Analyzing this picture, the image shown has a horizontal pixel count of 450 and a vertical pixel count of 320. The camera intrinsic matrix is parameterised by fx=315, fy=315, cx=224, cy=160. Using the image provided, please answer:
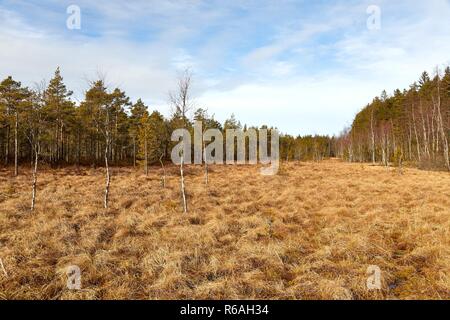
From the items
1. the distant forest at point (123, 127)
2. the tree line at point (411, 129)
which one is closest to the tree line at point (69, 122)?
the distant forest at point (123, 127)

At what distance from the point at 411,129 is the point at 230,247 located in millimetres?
50549

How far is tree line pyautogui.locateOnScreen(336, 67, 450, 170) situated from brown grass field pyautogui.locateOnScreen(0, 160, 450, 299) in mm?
20194

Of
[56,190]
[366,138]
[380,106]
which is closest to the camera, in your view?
[56,190]

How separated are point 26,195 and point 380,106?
227 feet

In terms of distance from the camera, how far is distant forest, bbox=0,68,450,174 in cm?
1861

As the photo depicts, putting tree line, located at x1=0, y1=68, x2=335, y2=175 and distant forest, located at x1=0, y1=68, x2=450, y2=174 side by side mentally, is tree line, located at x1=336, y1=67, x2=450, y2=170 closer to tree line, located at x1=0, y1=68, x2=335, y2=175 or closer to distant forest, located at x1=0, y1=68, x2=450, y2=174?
distant forest, located at x1=0, y1=68, x2=450, y2=174

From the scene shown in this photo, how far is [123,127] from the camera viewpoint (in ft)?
155

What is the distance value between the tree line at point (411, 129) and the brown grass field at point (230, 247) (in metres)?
20.2

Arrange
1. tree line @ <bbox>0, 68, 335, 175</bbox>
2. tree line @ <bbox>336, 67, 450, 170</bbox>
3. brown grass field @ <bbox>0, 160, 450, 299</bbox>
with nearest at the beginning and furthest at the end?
brown grass field @ <bbox>0, 160, 450, 299</bbox>, tree line @ <bbox>0, 68, 335, 175</bbox>, tree line @ <bbox>336, 67, 450, 170</bbox>

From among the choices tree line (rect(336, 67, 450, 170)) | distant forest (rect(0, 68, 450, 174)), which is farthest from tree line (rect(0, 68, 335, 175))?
tree line (rect(336, 67, 450, 170))

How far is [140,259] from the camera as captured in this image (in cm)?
866
